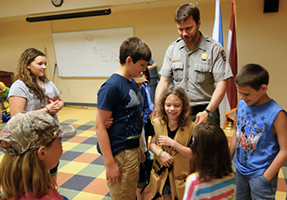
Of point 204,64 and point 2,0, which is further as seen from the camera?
point 2,0

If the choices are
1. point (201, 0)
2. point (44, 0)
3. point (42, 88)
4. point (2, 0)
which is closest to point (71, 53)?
point (44, 0)

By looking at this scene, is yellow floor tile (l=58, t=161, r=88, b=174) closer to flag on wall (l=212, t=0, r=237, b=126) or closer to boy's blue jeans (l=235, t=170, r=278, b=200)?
boy's blue jeans (l=235, t=170, r=278, b=200)

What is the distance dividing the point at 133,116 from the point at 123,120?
0.25ft

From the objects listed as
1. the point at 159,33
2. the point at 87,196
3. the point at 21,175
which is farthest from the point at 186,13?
the point at 159,33

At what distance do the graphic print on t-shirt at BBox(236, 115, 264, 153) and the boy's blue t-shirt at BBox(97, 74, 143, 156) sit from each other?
2.18ft

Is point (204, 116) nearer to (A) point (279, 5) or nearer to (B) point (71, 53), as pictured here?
(A) point (279, 5)

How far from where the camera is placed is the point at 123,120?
51.9 inches

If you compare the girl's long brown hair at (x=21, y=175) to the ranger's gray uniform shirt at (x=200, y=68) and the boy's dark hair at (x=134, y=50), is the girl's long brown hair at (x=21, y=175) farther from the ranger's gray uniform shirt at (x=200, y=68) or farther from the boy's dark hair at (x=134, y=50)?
the ranger's gray uniform shirt at (x=200, y=68)


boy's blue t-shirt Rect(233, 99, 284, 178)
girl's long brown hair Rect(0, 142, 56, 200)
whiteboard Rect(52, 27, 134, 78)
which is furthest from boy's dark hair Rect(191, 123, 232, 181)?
whiteboard Rect(52, 27, 134, 78)

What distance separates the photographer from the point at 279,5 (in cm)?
419

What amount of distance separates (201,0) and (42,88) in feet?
13.5

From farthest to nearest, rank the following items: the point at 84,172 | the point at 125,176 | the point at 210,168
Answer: the point at 84,172 < the point at 125,176 < the point at 210,168

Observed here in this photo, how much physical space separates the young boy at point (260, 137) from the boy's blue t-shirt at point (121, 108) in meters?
0.66

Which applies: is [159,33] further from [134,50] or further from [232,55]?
[134,50]
